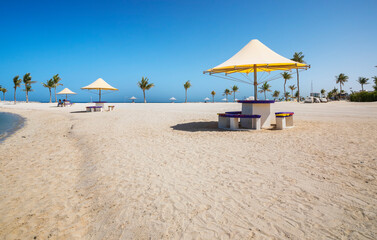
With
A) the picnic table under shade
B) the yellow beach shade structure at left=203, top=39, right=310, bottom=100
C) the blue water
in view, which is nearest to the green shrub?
the yellow beach shade structure at left=203, top=39, right=310, bottom=100

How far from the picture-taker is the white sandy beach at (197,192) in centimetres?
240

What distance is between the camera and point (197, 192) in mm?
3207

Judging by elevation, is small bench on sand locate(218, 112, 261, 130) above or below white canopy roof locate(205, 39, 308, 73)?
below

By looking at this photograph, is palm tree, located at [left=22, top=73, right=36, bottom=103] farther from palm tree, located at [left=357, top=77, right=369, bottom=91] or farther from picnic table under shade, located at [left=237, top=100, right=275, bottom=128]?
palm tree, located at [left=357, top=77, right=369, bottom=91]

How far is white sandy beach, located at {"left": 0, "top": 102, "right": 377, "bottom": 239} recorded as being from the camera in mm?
2400

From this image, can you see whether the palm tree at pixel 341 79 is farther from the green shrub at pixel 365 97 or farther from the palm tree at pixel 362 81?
the green shrub at pixel 365 97

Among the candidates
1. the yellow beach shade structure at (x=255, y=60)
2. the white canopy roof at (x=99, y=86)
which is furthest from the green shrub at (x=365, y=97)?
the white canopy roof at (x=99, y=86)

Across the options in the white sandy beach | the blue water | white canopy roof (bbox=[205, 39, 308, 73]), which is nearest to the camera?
the white sandy beach

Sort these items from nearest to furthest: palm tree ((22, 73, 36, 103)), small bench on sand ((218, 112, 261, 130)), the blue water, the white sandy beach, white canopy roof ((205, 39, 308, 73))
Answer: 1. the white sandy beach
2. white canopy roof ((205, 39, 308, 73))
3. small bench on sand ((218, 112, 261, 130))
4. the blue water
5. palm tree ((22, 73, 36, 103))

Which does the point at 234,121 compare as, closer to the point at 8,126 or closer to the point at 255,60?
the point at 255,60

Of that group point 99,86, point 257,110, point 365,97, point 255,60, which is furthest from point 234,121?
point 365,97

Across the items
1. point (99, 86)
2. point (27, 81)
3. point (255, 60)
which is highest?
point (27, 81)

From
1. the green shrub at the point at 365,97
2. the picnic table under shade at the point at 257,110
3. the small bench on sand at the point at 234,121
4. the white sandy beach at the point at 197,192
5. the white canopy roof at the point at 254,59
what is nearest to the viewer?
the white sandy beach at the point at 197,192

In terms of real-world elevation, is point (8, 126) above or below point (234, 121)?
below
